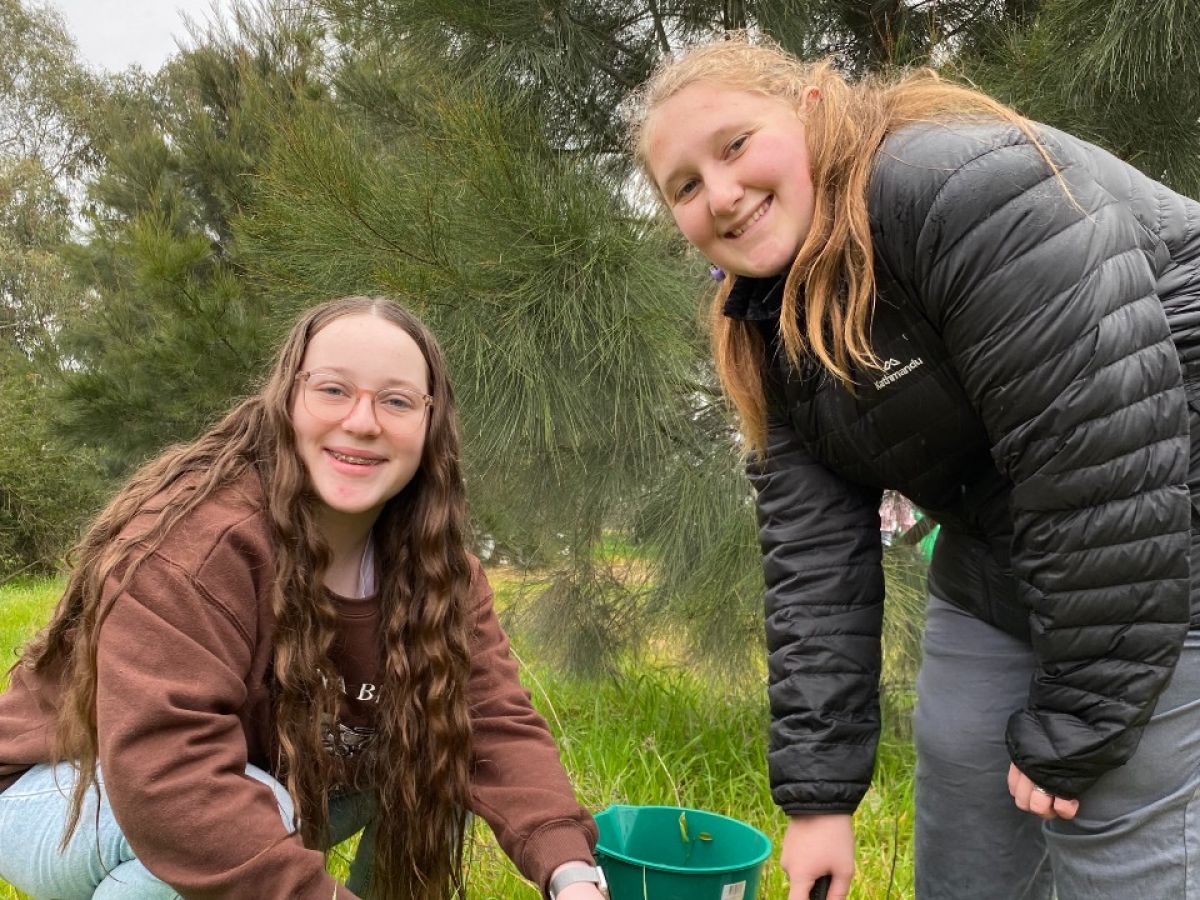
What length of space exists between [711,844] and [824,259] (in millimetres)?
862

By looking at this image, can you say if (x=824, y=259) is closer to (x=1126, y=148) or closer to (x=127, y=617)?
(x=127, y=617)

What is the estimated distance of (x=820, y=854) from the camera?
42.9 inches

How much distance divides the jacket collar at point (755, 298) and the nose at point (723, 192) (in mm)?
98

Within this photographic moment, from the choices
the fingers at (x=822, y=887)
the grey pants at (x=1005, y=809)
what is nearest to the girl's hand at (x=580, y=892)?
the fingers at (x=822, y=887)

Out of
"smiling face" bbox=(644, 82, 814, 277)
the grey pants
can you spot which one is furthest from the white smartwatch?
"smiling face" bbox=(644, 82, 814, 277)

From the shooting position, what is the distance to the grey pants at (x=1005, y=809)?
0.91 metres

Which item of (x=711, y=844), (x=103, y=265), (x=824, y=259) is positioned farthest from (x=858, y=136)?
(x=103, y=265)

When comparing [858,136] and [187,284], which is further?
[187,284]

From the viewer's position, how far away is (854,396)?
39.7 inches

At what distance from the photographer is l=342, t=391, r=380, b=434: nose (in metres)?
1.20

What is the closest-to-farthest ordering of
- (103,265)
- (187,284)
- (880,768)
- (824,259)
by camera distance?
(824,259) → (880,768) → (187,284) → (103,265)

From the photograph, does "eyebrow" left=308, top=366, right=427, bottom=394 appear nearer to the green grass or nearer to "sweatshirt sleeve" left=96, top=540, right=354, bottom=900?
"sweatshirt sleeve" left=96, top=540, right=354, bottom=900

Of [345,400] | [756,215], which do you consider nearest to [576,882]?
A: [345,400]

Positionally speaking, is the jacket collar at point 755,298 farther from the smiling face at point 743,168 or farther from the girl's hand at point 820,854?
the girl's hand at point 820,854
